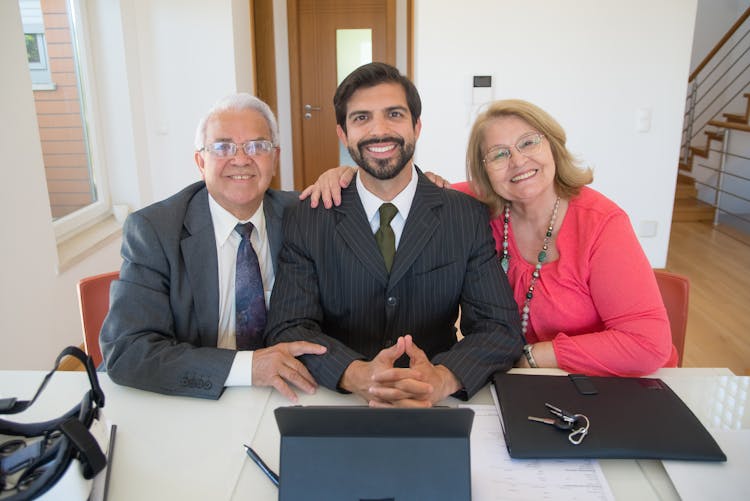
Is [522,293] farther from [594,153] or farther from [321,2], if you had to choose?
[321,2]

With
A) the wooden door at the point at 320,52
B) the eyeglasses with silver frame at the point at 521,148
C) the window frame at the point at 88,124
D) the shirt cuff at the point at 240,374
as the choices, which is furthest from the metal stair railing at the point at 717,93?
the shirt cuff at the point at 240,374

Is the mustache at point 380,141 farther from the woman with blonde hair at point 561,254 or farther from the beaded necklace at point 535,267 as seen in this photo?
the beaded necklace at point 535,267

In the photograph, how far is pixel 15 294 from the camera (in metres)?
2.63

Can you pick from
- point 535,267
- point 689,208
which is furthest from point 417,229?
point 689,208

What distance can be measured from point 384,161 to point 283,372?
67cm

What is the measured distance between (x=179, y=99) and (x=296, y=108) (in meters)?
1.84

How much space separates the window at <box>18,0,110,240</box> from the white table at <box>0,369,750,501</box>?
226 cm

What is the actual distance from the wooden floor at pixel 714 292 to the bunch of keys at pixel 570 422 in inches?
90.1

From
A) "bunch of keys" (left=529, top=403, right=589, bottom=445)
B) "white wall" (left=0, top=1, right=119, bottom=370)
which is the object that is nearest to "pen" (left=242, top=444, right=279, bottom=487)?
"bunch of keys" (left=529, top=403, right=589, bottom=445)

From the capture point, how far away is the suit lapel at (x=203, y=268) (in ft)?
5.29

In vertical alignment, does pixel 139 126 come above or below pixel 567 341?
above

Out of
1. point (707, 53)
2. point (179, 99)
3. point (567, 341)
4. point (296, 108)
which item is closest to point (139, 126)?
point (179, 99)

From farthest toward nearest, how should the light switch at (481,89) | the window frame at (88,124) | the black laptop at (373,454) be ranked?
1. the light switch at (481,89)
2. the window frame at (88,124)
3. the black laptop at (373,454)

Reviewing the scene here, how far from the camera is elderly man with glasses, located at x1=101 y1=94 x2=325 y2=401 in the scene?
1.34m
